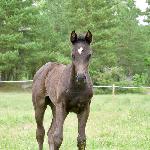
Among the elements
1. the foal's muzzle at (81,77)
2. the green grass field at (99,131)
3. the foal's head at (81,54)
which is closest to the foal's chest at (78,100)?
the foal's head at (81,54)

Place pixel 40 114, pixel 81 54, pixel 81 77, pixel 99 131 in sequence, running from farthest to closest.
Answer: pixel 99 131, pixel 40 114, pixel 81 54, pixel 81 77

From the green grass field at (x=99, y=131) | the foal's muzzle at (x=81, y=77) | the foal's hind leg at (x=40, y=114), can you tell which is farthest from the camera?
the green grass field at (x=99, y=131)

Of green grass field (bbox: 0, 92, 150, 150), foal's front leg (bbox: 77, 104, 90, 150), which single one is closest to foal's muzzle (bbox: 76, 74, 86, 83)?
foal's front leg (bbox: 77, 104, 90, 150)

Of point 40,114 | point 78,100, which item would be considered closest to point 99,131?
point 40,114

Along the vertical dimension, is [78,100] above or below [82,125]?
above

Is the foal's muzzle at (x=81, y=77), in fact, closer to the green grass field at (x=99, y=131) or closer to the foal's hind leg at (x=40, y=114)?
the foal's hind leg at (x=40, y=114)

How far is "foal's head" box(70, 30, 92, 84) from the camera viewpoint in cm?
630

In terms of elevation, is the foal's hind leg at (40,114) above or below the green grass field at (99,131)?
above

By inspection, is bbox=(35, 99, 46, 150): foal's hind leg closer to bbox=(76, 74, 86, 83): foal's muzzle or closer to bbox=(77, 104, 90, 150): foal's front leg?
bbox=(77, 104, 90, 150): foal's front leg

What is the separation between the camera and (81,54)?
21.1 feet

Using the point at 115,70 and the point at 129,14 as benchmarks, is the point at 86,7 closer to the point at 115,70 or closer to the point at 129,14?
the point at 115,70

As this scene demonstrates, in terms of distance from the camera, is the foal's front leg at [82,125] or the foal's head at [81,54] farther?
the foal's front leg at [82,125]

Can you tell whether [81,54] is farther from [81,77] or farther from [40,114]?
[40,114]

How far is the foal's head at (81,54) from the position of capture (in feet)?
20.7
